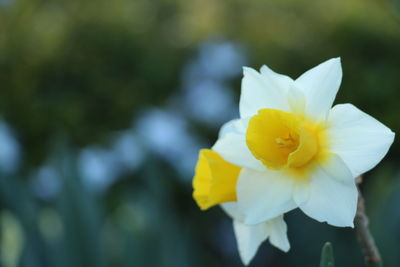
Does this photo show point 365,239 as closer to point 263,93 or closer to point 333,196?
point 333,196

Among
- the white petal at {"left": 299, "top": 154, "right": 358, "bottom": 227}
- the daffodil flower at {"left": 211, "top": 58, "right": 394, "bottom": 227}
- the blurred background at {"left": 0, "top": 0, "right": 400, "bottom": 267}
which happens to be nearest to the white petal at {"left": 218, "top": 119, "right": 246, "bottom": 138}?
the daffodil flower at {"left": 211, "top": 58, "right": 394, "bottom": 227}

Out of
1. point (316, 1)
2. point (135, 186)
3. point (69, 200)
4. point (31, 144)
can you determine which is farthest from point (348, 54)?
point (69, 200)

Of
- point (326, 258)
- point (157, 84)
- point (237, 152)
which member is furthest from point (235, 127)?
point (157, 84)

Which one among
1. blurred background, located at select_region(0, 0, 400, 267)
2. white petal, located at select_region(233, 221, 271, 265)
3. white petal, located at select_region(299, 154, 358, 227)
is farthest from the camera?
blurred background, located at select_region(0, 0, 400, 267)

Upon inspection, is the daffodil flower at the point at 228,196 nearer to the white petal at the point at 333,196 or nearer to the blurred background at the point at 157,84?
the white petal at the point at 333,196

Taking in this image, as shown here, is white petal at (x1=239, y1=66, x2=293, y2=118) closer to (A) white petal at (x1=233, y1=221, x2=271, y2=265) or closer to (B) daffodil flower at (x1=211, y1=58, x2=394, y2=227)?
(B) daffodil flower at (x1=211, y1=58, x2=394, y2=227)

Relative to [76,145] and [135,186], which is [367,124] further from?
[76,145]
